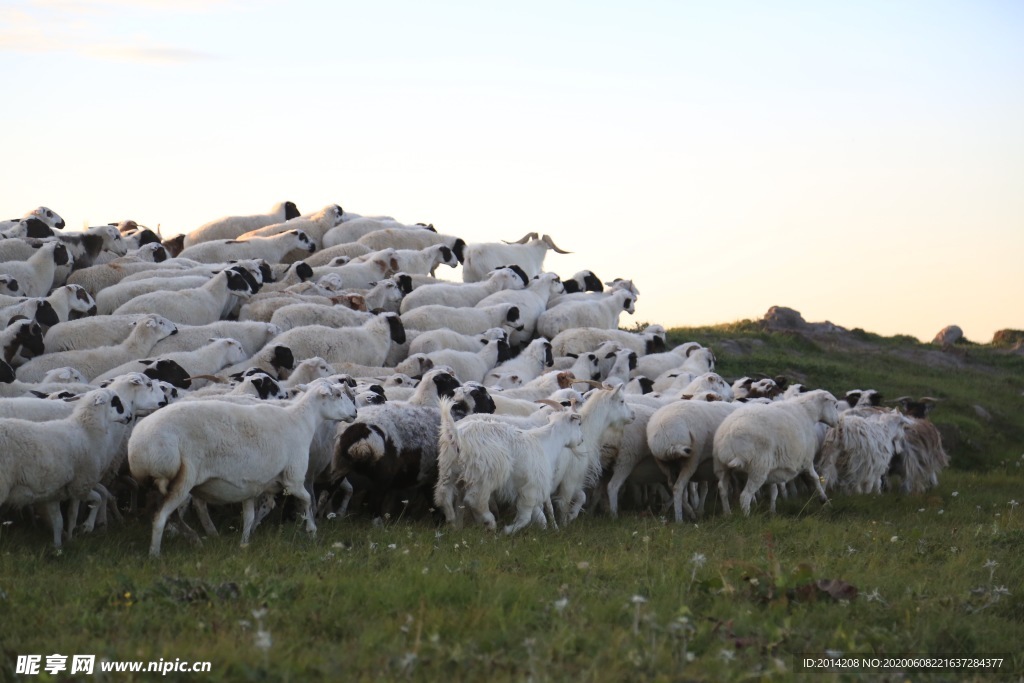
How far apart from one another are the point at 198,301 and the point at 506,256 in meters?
7.32

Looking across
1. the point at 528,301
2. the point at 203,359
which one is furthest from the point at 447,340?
the point at 203,359

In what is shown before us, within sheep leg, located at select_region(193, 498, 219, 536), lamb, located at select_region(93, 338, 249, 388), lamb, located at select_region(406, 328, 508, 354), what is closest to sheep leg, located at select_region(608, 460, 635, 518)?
sheep leg, located at select_region(193, 498, 219, 536)

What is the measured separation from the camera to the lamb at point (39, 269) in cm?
1836

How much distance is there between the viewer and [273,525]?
1151 cm

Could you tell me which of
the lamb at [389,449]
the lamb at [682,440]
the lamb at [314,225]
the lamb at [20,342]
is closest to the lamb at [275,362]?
the lamb at [20,342]

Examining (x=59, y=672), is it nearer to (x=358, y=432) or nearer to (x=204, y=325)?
(x=358, y=432)

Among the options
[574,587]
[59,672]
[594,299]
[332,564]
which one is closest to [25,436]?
[332,564]

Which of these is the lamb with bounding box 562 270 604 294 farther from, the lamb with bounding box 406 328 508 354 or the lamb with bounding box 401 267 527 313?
the lamb with bounding box 406 328 508 354

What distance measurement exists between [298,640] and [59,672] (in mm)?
1333

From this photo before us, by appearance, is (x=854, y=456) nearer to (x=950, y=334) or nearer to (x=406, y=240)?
(x=406, y=240)

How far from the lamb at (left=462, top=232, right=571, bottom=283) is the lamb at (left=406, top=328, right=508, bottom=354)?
14.4 ft

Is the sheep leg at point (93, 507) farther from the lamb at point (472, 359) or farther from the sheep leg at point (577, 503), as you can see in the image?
the lamb at point (472, 359)

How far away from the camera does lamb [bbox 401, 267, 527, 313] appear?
64.6ft

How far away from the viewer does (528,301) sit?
806 inches
